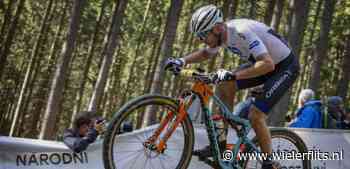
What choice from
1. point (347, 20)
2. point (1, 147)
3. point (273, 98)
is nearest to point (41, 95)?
point (347, 20)

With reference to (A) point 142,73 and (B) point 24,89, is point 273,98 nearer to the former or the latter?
(B) point 24,89

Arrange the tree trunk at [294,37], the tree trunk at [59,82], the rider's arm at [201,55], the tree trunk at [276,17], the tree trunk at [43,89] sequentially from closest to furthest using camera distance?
the rider's arm at [201,55] → the tree trunk at [294,37] → the tree trunk at [59,82] → the tree trunk at [276,17] → the tree trunk at [43,89]

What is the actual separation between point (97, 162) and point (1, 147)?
1.36 m

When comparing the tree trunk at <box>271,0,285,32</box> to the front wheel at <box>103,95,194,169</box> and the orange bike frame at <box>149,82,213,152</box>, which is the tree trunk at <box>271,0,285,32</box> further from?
the front wheel at <box>103,95,194,169</box>

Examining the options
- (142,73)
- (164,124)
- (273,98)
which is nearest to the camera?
(164,124)

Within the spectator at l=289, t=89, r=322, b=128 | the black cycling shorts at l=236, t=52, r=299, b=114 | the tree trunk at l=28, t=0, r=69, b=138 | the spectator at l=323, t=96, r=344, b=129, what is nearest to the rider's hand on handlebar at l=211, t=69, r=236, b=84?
the black cycling shorts at l=236, t=52, r=299, b=114

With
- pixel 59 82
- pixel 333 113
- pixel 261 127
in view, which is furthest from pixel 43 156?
pixel 59 82

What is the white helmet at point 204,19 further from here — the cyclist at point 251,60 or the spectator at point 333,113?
the spectator at point 333,113

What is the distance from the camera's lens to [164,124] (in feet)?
16.0

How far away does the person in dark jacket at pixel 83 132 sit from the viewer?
680cm

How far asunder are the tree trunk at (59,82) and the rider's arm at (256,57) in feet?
35.8

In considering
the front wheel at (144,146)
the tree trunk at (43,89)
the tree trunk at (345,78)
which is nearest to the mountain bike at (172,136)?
the front wheel at (144,146)

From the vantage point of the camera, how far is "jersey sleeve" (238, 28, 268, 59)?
202 inches

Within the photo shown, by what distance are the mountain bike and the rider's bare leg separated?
10 cm
